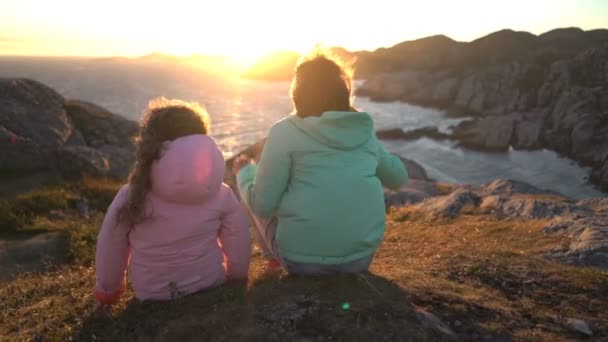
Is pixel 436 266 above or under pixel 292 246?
under

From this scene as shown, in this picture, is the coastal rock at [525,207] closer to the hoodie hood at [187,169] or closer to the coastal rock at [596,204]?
the coastal rock at [596,204]

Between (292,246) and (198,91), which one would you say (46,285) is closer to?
(292,246)

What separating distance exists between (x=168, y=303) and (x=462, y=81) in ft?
331

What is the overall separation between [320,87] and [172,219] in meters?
1.79

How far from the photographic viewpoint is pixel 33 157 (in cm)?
1500

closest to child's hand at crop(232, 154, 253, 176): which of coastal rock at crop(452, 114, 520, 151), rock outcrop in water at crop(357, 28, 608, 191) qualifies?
rock outcrop in water at crop(357, 28, 608, 191)

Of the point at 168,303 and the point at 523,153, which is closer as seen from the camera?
the point at 168,303

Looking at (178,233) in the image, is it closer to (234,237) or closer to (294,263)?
(234,237)

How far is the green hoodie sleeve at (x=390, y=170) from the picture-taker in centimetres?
481

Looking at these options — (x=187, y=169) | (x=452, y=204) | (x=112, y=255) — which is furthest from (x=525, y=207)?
(x=112, y=255)

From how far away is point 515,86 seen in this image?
8225 centimetres

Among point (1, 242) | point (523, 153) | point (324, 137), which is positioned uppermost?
point (324, 137)

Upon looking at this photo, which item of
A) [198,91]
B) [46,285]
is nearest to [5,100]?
[46,285]

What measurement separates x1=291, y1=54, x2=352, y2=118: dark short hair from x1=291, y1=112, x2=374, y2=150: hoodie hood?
0.55 ft
